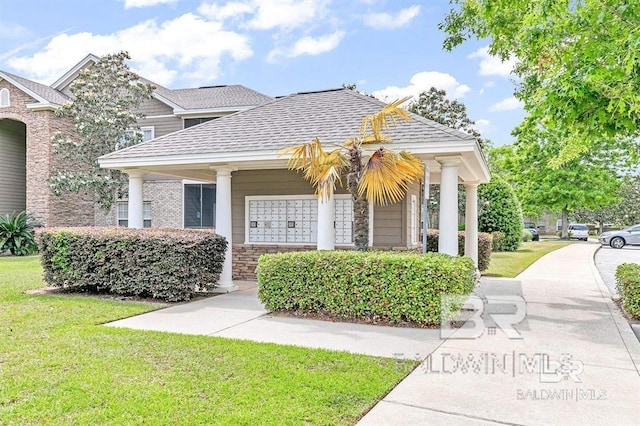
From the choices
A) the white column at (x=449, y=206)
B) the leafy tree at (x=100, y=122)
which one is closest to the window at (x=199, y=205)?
the leafy tree at (x=100, y=122)

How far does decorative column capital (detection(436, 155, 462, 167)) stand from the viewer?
311 inches

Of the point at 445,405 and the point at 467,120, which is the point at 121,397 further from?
the point at 467,120

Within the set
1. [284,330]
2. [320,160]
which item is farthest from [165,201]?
[284,330]

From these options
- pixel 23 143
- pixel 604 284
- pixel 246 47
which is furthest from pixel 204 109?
pixel 604 284

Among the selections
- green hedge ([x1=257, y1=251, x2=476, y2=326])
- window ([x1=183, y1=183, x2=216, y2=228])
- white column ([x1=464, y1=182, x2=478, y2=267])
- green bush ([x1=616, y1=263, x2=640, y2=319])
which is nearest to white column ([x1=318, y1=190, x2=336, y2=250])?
green hedge ([x1=257, y1=251, x2=476, y2=326])

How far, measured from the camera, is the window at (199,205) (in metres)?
21.0

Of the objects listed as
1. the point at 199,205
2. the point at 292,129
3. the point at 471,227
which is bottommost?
the point at 471,227

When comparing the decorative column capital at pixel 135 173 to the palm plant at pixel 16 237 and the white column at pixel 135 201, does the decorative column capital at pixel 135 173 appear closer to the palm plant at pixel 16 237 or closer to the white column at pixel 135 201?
the white column at pixel 135 201

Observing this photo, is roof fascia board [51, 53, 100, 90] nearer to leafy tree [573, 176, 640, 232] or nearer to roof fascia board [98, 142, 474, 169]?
roof fascia board [98, 142, 474, 169]

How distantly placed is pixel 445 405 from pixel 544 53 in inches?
265

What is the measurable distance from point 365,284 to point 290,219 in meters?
5.05

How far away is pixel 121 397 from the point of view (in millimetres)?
3828

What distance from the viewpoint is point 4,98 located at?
20672 millimetres

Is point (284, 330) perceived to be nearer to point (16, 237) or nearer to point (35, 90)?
point (16, 237)
